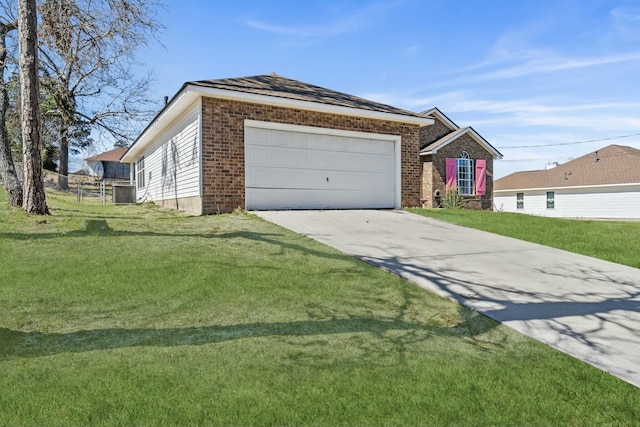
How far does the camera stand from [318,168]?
10.9 meters

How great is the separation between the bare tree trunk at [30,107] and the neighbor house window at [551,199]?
30.6 m

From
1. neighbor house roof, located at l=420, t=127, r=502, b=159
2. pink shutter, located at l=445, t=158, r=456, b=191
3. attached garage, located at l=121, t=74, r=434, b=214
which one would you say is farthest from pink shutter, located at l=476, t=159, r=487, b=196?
attached garage, located at l=121, t=74, r=434, b=214

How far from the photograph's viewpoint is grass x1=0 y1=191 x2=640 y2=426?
214cm

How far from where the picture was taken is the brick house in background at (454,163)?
19.0 m

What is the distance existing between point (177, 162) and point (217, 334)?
1022cm

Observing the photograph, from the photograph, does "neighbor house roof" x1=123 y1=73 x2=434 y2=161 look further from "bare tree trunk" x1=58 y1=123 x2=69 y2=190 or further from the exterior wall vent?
"bare tree trunk" x1=58 y1=123 x2=69 y2=190

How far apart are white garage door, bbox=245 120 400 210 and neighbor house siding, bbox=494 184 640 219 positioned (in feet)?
69.0

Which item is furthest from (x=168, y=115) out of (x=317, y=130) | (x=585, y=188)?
(x=585, y=188)

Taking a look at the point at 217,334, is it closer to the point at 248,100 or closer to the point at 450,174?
the point at 248,100

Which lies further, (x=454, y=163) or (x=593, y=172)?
(x=593, y=172)

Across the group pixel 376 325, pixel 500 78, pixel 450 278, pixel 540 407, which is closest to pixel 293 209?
pixel 450 278

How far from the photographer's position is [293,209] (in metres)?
10.5

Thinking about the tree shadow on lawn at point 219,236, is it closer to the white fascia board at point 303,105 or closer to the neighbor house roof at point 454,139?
the white fascia board at point 303,105

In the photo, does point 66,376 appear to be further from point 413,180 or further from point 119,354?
point 413,180
